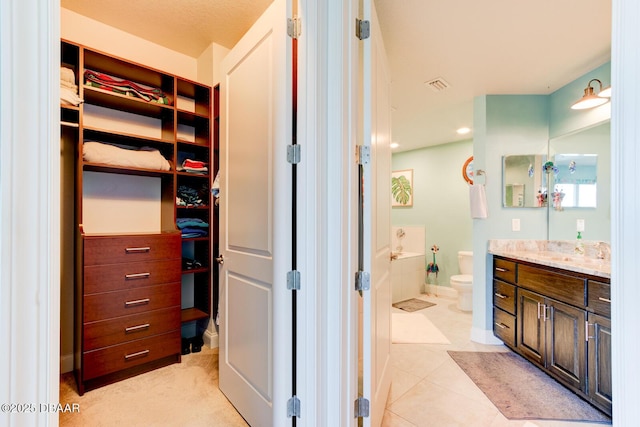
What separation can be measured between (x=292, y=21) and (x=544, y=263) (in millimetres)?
2367

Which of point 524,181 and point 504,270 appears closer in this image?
point 504,270

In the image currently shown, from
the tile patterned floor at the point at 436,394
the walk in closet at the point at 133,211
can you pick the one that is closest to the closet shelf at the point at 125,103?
the walk in closet at the point at 133,211

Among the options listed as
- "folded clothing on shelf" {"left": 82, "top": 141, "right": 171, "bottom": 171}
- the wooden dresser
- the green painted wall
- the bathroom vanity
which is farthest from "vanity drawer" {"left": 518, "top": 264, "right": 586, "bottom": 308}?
"folded clothing on shelf" {"left": 82, "top": 141, "right": 171, "bottom": 171}

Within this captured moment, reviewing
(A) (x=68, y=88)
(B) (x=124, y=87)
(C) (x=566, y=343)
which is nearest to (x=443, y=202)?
(C) (x=566, y=343)

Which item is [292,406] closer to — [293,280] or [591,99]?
[293,280]

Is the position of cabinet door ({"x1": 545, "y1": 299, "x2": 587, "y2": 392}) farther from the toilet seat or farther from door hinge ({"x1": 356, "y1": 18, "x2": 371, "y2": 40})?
door hinge ({"x1": 356, "y1": 18, "x2": 371, "y2": 40})

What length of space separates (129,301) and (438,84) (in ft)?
10.1

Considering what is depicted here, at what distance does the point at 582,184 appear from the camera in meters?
2.58

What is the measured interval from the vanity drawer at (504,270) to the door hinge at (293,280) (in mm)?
2162

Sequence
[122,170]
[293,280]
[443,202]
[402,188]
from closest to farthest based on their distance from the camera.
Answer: [293,280]
[122,170]
[443,202]
[402,188]

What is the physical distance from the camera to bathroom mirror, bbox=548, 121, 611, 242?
2.37 m

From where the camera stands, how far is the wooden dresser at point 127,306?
1.92 metres

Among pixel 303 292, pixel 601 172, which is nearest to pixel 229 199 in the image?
pixel 303 292

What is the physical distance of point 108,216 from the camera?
2.35m
